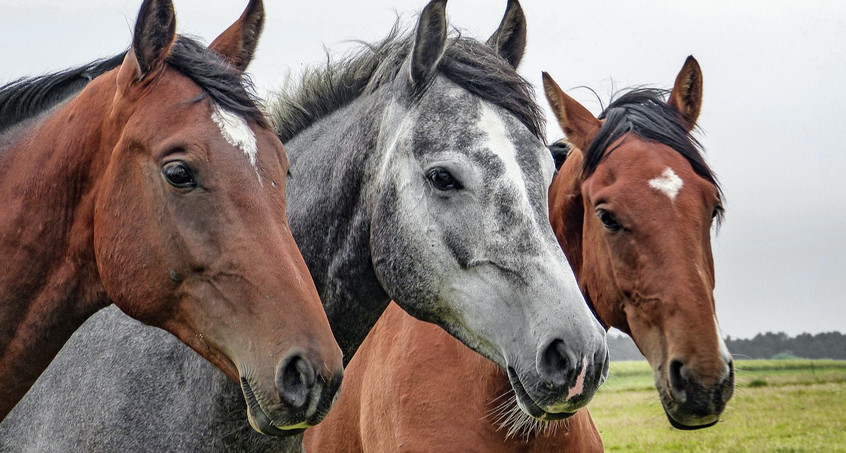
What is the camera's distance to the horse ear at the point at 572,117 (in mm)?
5668

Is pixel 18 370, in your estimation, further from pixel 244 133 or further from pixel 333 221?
pixel 333 221

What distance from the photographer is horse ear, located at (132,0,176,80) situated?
10.5 ft

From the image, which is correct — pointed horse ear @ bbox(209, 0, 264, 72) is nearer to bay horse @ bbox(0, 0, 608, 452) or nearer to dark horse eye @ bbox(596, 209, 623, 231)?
bay horse @ bbox(0, 0, 608, 452)

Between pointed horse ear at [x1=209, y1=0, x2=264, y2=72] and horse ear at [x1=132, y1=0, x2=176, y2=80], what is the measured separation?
475 millimetres

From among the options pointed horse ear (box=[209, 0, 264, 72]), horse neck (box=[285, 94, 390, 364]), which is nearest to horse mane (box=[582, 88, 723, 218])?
horse neck (box=[285, 94, 390, 364])

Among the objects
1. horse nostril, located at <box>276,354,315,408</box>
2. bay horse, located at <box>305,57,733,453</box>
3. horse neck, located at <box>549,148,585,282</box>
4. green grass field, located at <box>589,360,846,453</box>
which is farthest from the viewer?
green grass field, located at <box>589,360,846,453</box>

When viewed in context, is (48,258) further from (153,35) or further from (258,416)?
(258,416)

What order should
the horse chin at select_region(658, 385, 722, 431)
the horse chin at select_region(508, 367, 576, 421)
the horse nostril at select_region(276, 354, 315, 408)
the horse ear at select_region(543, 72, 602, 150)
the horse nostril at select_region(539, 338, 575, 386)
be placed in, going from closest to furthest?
the horse nostril at select_region(276, 354, 315, 408), the horse nostril at select_region(539, 338, 575, 386), the horse chin at select_region(508, 367, 576, 421), the horse chin at select_region(658, 385, 722, 431), the horse ear at select_region(543, 72, 602, 150)

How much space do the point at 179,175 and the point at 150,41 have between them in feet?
2.08

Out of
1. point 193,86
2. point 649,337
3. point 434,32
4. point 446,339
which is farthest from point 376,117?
point 649,337

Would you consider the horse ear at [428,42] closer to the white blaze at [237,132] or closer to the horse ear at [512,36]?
the horse ear at [512,36]

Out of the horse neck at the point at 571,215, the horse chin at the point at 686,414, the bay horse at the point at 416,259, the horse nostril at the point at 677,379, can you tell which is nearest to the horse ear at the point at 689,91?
the horse neck at the point at 571,215

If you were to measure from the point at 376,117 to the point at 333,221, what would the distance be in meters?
0.58

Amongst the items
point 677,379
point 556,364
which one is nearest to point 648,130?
point 677,379
